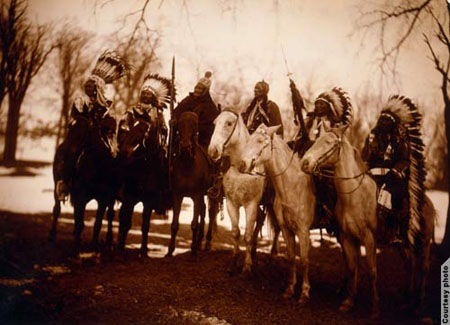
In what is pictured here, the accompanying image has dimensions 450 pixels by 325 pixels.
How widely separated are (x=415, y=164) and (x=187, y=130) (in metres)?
2.86

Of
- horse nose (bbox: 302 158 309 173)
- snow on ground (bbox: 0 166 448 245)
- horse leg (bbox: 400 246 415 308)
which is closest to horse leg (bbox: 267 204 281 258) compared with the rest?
snow on ground (bbox: 0 166 448 245)

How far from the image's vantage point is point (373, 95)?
535cm

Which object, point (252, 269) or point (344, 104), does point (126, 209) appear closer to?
point (252, 269)

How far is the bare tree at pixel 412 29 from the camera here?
Answer: 5.34 meters

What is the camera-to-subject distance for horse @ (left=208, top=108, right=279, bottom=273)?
16.4 feet

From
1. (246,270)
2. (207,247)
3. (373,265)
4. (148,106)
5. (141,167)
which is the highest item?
(148,106)

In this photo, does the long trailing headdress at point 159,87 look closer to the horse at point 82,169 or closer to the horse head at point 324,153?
the horse at point 82,169

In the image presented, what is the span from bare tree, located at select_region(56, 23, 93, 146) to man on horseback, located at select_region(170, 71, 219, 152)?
4.56 feet

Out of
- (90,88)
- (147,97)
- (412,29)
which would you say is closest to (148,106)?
(147,97)

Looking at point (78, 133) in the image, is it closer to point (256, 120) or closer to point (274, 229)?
point (256, 120)

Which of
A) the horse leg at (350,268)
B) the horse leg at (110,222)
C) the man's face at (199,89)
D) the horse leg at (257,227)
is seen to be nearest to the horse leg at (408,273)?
the horse leg at (350,268)

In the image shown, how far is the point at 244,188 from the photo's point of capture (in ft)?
16.8

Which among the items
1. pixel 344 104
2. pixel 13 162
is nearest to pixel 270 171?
pixel 344 104

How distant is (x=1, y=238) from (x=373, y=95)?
5.19m
